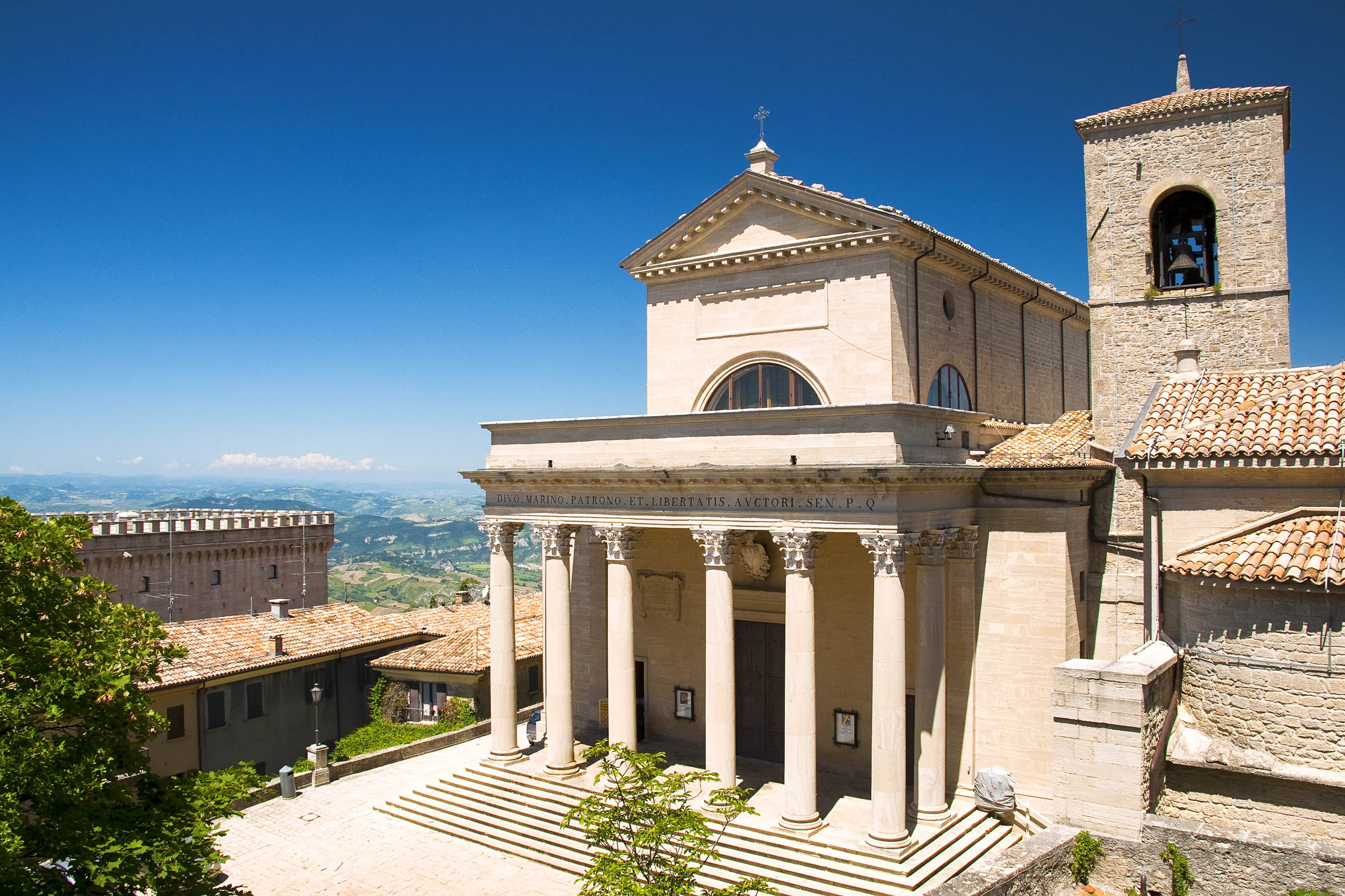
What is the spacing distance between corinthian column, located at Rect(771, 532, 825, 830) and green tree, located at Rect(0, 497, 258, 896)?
11381 mm

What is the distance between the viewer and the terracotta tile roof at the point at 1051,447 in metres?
23.2

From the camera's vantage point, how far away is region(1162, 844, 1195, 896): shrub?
48.5 feet

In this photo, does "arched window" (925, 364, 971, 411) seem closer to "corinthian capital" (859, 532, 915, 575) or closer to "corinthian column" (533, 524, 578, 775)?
"corinthian capital" (859, 532, 915, 575)

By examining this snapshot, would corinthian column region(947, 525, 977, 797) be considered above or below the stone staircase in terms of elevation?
above

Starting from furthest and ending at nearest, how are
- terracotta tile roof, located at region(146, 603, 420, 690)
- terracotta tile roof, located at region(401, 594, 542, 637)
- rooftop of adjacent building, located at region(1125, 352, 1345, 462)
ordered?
terracotta tile roof, located at region(401, 594, 542, 637)
terracotta tile roof, located at region(146, 603, 420, 690)
rooftop of adjacent building, located at region(1125, 352, 1345, 462)

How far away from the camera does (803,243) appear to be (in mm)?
26016

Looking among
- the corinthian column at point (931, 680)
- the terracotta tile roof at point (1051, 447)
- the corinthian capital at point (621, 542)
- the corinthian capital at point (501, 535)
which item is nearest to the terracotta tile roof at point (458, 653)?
the corinthian capital at point (501, 535)

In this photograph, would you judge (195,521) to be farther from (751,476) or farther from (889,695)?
(889,695)

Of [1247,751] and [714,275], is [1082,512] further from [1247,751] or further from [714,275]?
[714,275]

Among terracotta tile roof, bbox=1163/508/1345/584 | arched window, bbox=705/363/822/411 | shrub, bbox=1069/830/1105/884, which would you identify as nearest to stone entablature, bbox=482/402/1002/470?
arched window, bbox=705/363/822/411

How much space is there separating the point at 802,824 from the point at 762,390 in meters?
12.2

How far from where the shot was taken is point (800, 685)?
21.2 m

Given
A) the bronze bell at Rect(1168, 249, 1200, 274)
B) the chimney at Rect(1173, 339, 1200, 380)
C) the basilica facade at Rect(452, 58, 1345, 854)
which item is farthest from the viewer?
the bronze bell at Rect(1168, 249, 1200, 274)

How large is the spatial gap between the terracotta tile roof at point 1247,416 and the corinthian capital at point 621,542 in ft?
39.5
